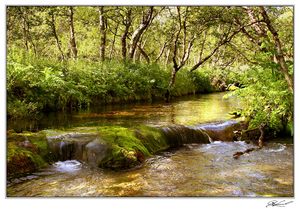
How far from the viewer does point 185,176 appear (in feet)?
18.8

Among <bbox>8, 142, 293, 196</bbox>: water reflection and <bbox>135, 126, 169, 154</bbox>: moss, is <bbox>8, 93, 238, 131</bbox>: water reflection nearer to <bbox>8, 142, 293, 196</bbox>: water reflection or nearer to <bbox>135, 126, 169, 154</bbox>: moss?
<bbox>135, 126, 169, 154</bbox>: moss

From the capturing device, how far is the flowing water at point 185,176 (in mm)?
5051

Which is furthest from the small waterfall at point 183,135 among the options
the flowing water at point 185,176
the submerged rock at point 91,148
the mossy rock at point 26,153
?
the mossy rock at point 26,153

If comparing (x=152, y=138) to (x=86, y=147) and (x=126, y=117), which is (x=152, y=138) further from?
(x=126, y=117)

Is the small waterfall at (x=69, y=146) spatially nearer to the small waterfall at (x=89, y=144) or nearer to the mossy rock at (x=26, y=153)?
the small waterfall at (x=89, y=144)

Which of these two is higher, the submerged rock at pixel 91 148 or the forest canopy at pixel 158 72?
the forest canopy at pixel 158 72

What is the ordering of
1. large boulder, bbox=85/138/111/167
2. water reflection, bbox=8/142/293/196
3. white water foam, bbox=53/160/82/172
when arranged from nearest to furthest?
water reflection, bbox=8/142/293/196 → white water foam, bbox=53/160/82/172 → large boulder, bbox=85/138/111/167

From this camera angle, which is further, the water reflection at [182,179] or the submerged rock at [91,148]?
the submerged rock at [91,148]

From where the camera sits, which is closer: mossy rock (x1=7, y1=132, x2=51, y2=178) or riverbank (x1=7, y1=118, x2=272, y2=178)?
mossy rock (x1=7, y1=132, x2=51, y2=178)

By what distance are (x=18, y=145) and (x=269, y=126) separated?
18.5 ft

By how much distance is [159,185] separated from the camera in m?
5.30

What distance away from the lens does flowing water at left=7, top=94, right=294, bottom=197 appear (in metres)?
5.05

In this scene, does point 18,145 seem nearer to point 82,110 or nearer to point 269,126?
point 82,110

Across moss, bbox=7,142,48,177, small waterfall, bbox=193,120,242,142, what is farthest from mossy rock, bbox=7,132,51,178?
small waterfall, bbox=193,120,242,142
